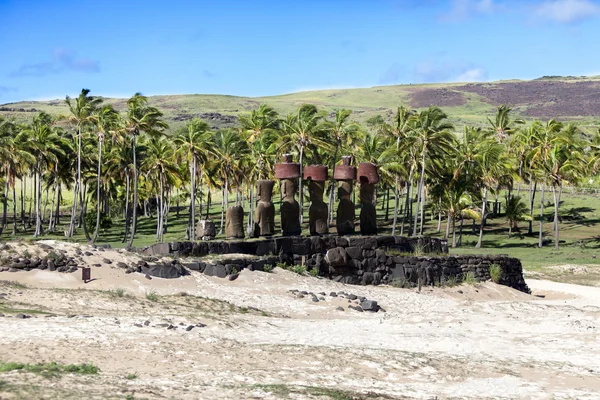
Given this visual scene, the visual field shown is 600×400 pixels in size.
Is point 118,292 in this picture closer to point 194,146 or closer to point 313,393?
point 313,393

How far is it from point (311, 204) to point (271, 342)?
14.3 meters

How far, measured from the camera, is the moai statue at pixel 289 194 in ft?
90.8

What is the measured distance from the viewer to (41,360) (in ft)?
38.8

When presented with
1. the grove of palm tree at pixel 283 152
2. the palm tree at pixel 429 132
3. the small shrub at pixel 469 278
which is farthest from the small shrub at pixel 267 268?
the palm tree at pixel 429 132

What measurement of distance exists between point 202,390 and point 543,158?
55.5 m

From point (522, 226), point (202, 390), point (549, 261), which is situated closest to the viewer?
point (202, 390)

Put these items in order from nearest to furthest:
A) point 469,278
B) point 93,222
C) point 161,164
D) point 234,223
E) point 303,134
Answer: point 234,223
point 469,278
point 303,134
point 161,164
point 93,222

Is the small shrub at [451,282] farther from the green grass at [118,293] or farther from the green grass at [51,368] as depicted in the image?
the green grass at [51,368]

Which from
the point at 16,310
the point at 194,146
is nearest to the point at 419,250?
the point at 16,310

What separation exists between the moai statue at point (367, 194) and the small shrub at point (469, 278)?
3.93 metres

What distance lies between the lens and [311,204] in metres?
29.5

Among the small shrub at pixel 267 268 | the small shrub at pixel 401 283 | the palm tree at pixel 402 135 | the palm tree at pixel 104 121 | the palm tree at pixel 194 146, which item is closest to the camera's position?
the small shrub at pixel 267 268

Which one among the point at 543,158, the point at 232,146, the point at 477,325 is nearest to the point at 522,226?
the point at 543,158

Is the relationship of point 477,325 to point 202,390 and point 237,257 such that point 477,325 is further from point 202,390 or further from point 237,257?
point 202,390
